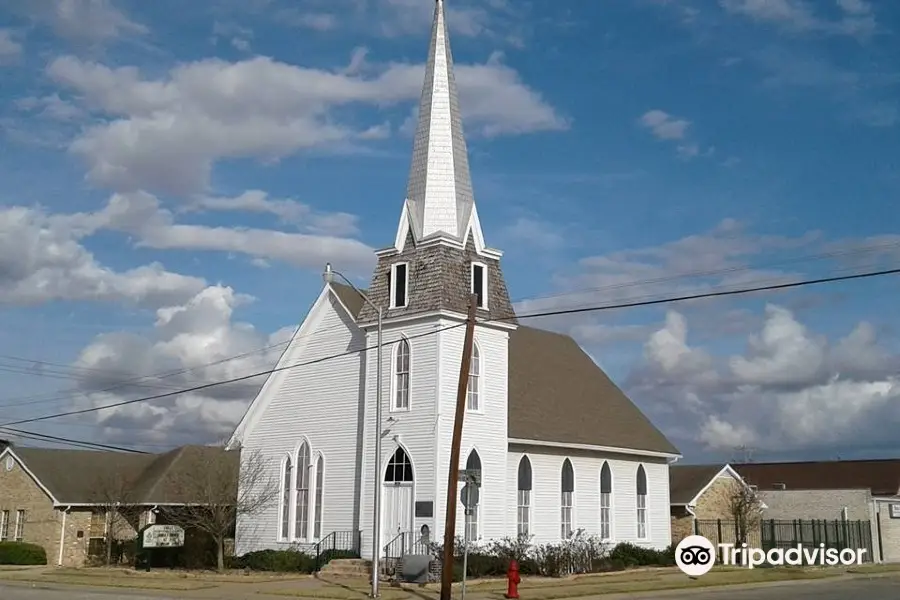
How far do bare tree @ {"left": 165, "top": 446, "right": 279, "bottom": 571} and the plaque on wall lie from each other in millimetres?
8072

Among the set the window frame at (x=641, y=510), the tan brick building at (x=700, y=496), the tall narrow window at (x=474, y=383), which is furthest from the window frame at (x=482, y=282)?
the tan brick building at (x=700, y=496)

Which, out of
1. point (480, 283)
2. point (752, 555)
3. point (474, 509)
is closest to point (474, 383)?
point (480, 283)

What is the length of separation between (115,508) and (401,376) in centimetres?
1822

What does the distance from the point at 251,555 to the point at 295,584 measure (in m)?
7.87

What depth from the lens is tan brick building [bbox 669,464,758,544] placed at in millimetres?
50625

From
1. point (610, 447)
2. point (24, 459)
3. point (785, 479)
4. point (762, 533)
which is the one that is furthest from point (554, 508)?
point (785, 479)

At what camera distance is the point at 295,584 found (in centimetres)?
3241

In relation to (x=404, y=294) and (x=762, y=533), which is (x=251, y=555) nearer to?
(x=404, y=294)

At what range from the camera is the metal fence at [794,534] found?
50.8 m

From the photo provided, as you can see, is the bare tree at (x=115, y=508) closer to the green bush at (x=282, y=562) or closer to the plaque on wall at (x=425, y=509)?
the green bush at (x=282, y=562)

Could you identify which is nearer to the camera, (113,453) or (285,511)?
(285,511)

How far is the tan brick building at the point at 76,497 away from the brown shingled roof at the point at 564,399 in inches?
538

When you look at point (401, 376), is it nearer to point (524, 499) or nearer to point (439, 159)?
point (524, 499)

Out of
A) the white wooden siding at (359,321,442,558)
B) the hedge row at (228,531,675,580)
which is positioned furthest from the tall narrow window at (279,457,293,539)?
the white wooden siding at (359,321,442,558)
